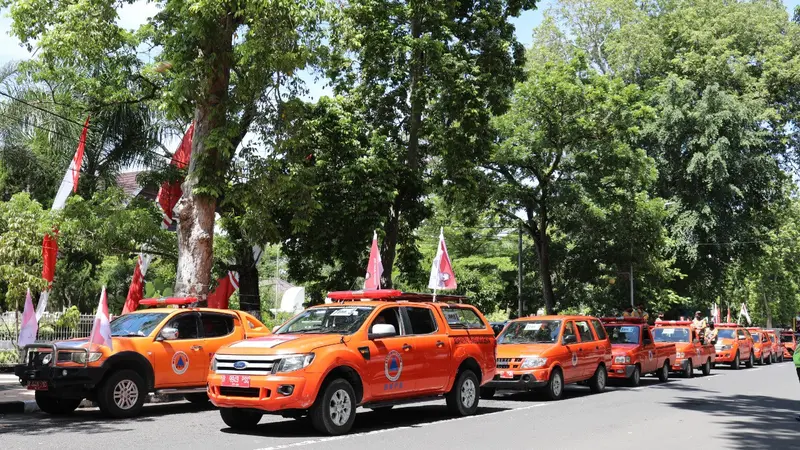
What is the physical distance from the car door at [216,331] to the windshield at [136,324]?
79cm

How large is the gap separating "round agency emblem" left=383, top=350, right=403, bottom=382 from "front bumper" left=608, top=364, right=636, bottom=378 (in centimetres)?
1029

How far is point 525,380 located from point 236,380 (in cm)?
746

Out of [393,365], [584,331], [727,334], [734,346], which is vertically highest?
[584,331]

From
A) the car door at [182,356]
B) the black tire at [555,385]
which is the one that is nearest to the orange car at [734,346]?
the black tire at [555,385]

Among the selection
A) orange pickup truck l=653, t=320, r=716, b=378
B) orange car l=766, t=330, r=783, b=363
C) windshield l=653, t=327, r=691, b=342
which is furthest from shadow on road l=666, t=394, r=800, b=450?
orange car l=766, t=330, r=783, b=363

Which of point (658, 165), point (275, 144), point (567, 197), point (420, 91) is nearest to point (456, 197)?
point (420, 91)

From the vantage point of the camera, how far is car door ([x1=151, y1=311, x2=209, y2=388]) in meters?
13.4

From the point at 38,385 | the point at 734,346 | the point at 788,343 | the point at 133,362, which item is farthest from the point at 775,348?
the point at 38,385

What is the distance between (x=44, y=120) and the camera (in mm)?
24859

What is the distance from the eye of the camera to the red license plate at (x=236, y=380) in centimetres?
1041

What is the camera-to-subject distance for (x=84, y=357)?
12570 millimetres

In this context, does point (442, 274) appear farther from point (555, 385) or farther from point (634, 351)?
point (634, 351)

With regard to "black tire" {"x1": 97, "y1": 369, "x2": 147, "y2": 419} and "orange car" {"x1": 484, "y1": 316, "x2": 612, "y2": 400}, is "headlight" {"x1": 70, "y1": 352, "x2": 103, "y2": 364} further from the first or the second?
"orange car" {"x1": 484, "y1": 316, "x2": 612, "y2": 400}

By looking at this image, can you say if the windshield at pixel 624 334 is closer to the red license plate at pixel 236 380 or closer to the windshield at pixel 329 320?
the windshield at pixel 329 320
